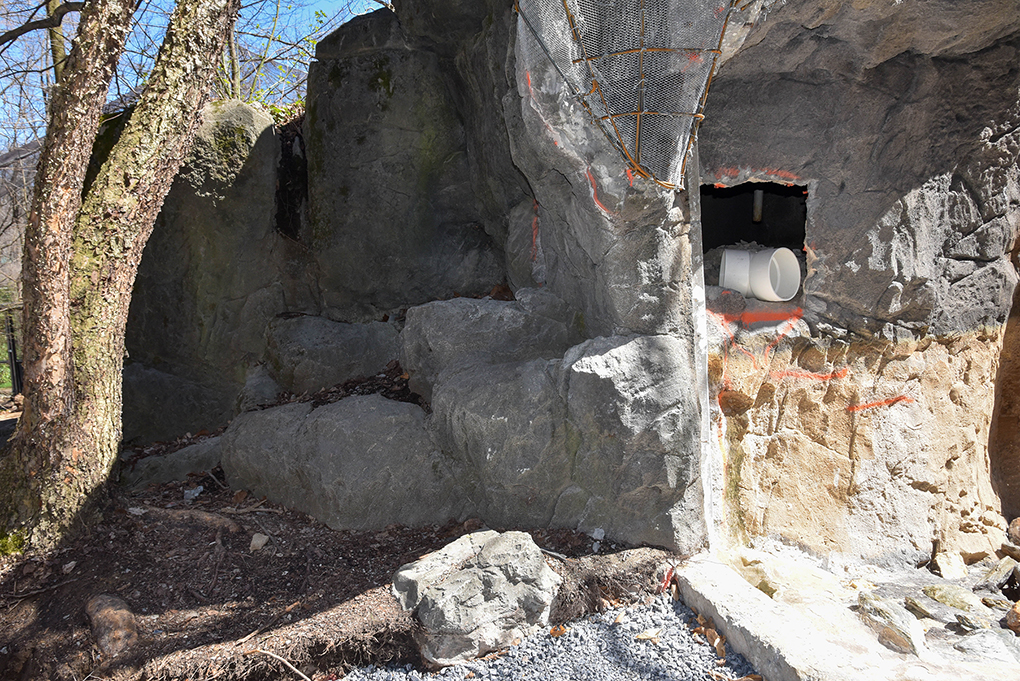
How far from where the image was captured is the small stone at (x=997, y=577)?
12.3 ft

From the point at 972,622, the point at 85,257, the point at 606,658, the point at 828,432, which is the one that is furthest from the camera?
the point at 828,432

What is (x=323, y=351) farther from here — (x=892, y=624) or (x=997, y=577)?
(x=997, y=577)

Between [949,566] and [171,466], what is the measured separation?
16.4ft

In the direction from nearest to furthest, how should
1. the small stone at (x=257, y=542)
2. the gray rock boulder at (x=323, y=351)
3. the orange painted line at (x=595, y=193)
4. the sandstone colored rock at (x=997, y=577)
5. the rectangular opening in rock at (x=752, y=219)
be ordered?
the orange painted line at (x=595, y=193), the small stone at (x=257, y=542), the sandstone colored rock at (x=997, y=577), the rectangular opening in rock at (x=752, y=219), the gray rock boulder at (x=323, y=351)

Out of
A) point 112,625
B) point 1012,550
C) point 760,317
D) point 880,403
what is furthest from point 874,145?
point 112,625

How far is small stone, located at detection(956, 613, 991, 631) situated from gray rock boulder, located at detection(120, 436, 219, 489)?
177 inches

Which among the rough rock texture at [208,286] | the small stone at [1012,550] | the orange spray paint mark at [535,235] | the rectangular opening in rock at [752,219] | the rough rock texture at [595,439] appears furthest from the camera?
the rough rock texture at [208,286]

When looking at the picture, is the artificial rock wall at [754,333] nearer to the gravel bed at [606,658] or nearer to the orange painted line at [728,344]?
the orange painted line at [728,344]

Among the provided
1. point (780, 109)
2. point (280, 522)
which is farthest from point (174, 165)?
point (780, 109)

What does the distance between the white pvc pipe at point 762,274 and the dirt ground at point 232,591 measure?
1.53 m

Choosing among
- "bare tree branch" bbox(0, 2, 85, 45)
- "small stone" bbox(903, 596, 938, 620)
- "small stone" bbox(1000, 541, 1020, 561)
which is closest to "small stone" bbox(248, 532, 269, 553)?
"small stone" bbox(903, 596, 938, 620)

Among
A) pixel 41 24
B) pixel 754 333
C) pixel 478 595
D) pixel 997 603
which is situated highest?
pixel 41 24

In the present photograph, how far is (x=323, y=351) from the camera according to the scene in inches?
216

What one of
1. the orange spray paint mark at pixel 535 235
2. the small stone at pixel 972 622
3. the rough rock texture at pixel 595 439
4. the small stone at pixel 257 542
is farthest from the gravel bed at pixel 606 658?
the orange spray paint mark at pixel 535 235
